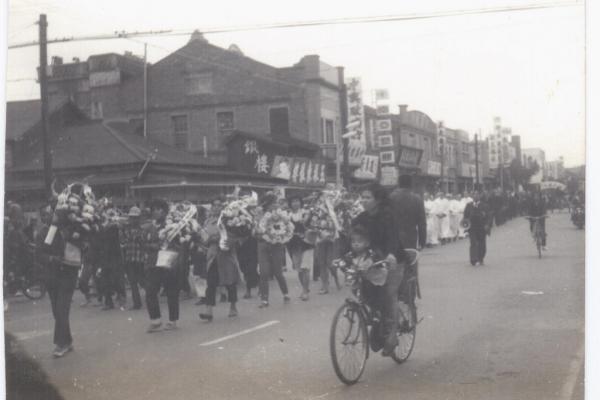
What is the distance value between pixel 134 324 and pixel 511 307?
4726 mm

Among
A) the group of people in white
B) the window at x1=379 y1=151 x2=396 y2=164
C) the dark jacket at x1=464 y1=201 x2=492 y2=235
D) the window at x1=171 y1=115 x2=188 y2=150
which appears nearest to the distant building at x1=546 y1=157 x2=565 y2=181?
the window at x1=171 y1=115 x2=188 y2=150

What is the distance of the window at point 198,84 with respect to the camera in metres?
13.2

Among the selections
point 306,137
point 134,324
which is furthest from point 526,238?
point 134,324

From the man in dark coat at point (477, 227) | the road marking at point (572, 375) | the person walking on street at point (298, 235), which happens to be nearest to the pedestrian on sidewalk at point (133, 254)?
the person walking on street at point (298, 235)

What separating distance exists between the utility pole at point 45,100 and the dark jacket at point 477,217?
29.3 ft

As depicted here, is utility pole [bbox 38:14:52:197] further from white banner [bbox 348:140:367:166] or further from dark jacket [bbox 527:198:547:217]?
white banner [bbox 348:140:367:166]

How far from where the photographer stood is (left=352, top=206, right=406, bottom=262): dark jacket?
6172 millimetres

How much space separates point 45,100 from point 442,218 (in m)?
15.2

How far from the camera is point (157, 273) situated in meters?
8.38

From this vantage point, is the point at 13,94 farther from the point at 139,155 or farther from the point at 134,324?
the point at 134,324

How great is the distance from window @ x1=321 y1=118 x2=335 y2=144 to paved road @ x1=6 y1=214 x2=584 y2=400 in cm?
858

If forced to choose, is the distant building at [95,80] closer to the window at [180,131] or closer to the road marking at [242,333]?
the window at [180,131]

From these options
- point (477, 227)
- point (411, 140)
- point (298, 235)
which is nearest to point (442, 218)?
point (477, 227)

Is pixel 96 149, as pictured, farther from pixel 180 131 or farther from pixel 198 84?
pixel 198 84
